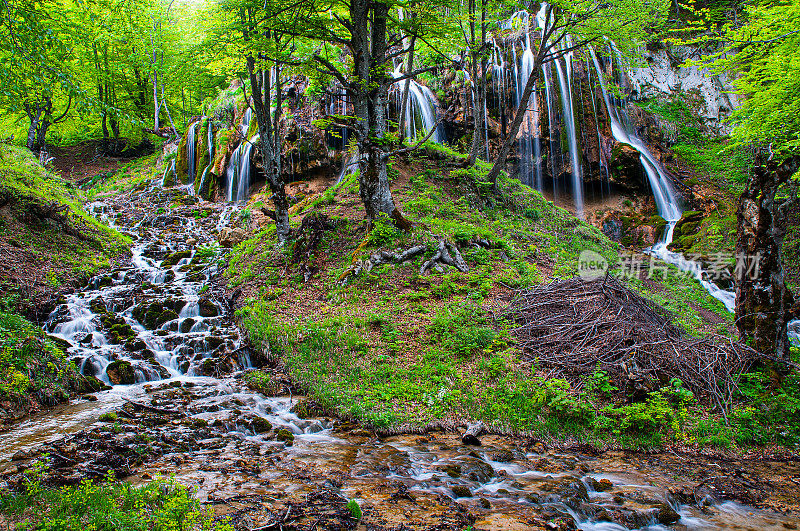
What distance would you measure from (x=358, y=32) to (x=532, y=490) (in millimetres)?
10121

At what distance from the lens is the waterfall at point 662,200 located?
45.4 ft

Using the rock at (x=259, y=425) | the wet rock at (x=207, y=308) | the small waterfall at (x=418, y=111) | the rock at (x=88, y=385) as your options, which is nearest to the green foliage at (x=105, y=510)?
the rock at (x=259, y=425)

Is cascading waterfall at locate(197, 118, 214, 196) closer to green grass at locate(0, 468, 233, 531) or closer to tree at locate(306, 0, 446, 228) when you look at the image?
tree at locate(306, 0, 446, 228)

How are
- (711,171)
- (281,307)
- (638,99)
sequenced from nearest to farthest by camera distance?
(281,307) → (711,171) → (638,99)

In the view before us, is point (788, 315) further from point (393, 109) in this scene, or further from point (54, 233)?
point (54, 233)

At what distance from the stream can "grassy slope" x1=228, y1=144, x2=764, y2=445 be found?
0.51 meters

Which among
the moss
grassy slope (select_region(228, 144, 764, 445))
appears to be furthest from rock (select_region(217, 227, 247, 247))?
the moss

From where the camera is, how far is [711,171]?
19250 mm

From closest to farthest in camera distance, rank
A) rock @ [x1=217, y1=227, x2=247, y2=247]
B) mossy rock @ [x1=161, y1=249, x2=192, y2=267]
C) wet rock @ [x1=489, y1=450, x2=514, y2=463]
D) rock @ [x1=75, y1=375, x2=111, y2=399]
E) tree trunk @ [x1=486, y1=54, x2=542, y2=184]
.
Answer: wet rock @ [x1=489, y1=450, x2=514, y2=463] → rock @ [x1=75, y1=375, x2=111, y2=399] → tree trunk @ [x1=486, y1=54, x2=542, y2=184] → mossy rock @ [x1=161, y1=249, x2=192, y2=267] → rock @ [x1=217, y1=227, x2=247, y2=247]

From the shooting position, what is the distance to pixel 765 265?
6.44 m

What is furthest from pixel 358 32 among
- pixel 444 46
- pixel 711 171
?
pixel 711 171

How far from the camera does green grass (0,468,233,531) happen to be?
2.63 m

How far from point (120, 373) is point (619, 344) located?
8.58 meters

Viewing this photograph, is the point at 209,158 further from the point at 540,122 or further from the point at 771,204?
the point at 771,204
